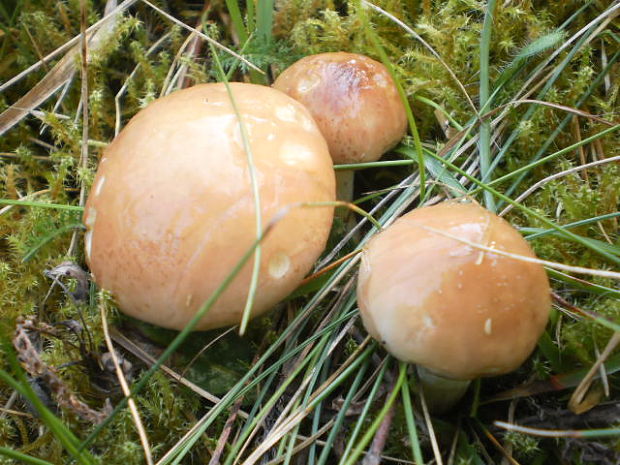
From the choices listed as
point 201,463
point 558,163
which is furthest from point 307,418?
point 558,163

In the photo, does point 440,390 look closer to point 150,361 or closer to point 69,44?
point 150,361

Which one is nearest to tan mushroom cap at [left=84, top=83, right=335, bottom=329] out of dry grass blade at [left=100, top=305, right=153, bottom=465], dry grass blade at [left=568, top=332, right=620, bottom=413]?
dry grass blade at [left=100, top=305, right=153, bottom=465]

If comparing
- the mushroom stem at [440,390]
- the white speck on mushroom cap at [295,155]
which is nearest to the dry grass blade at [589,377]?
the mushroom stem at [440,390]

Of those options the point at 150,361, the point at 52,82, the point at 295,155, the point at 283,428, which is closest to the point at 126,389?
the point at 150,361

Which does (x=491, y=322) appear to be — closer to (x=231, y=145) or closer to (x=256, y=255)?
(x=256, y=255)

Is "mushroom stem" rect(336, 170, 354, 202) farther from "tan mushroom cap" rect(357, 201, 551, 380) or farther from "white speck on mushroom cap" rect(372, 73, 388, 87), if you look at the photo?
"tan mushroom cap" rect(357, 201, 551, 380)

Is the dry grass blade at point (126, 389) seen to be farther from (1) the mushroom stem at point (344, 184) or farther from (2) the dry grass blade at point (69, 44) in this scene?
(2) the dry grass blade at point (69, 44)
